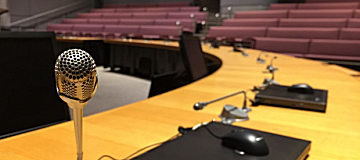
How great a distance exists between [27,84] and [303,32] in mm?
3566

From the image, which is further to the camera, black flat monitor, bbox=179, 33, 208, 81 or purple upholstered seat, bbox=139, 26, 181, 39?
purple upholstered seat, bbox=139, 26, 181, 39

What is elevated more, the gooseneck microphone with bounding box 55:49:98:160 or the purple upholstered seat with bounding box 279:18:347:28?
the gooseneck microphone with bounding box 55:49:98:160

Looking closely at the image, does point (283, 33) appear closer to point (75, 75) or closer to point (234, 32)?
point (234, 32)

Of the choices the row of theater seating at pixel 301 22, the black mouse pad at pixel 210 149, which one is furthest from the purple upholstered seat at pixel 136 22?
the black mouse pad at pixel 210 149

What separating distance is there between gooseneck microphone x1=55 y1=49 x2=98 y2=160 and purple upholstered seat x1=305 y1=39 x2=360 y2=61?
11.4 ft

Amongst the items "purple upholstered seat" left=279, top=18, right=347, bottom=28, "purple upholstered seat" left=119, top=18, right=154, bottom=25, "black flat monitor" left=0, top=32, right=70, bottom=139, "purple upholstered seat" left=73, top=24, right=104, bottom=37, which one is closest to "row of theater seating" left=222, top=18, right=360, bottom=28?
"purple upholstered seat" left=279, top=18, right=347, bottom=28

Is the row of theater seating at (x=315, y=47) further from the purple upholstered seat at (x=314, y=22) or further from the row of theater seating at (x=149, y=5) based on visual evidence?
the row of theater seating at (x=149, y=5)

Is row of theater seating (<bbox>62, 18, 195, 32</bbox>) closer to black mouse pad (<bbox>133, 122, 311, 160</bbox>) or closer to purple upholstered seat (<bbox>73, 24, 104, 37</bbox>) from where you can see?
purple upholstered seat (<bbox>73, 24, 104, 37</bbox>)

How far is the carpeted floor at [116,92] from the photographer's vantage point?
227cm

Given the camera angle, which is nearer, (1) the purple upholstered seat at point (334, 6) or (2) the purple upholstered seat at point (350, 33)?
(2) the purple upholstered seat at point (350, 33)

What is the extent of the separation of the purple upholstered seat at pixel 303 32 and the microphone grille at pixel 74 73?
3.78m

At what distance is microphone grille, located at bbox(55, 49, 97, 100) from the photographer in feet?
0.84

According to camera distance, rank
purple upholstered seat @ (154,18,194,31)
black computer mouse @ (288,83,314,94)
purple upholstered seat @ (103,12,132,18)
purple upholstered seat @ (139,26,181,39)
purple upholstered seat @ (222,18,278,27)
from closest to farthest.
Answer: black computer mouse @ (288,83,314,94), purple upholstered seat @ (222,18,278,27), purple upholstered seat @ (139,26,181,39), purple upholstered seat @ (154,18,194,31), purple upholstered seat @ (103,12,132,18)

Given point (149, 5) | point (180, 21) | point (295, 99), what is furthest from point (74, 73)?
point (149, 5)
